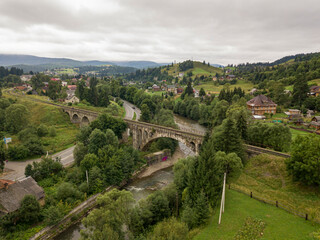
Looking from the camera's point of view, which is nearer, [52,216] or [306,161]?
[306,161]

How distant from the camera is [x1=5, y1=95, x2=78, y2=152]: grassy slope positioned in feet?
175

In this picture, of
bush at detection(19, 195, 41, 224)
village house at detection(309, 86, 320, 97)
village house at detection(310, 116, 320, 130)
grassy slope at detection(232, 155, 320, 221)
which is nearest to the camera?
grassy slope at detection(232, 155, 320, 221)

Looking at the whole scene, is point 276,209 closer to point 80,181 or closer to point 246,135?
point 246,135

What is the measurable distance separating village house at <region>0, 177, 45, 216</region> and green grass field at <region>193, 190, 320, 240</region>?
2460cm

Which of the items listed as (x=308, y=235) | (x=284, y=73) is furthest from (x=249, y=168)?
(x=284, y=73)

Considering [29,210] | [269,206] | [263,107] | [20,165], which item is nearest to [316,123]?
[263,107]

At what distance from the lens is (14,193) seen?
27703 mm

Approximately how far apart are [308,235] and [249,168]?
15011 millimetres

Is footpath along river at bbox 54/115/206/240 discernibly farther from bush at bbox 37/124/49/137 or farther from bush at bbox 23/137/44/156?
bush at bbox 37/124/49/137

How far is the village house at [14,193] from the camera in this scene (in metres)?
26.1

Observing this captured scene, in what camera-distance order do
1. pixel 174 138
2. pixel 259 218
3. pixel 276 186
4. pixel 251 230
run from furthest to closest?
1. pixel 174 138
2. pixel 276 186
3. pixel 259 218
4. pixel 251 230

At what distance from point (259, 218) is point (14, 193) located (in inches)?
1253

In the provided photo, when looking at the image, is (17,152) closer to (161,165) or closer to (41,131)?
(41,131)

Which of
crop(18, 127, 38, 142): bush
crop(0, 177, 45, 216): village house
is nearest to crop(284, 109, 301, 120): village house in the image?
crop(0, 177, 45, 216): village house
